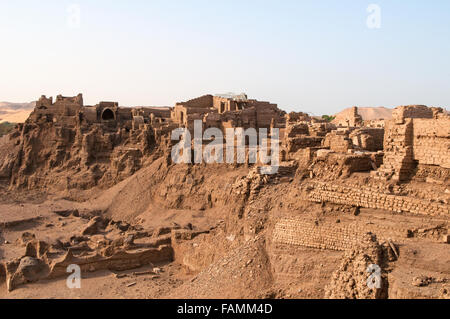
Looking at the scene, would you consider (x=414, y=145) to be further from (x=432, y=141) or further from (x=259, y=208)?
(x=259, y=208)

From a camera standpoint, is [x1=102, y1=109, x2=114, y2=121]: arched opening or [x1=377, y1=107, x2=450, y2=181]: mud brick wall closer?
[x1=377, y1=107, x2=450, y2=181]: mud brick wall

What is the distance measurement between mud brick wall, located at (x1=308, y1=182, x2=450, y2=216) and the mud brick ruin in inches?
0.8

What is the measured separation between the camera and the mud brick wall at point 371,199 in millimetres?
8828

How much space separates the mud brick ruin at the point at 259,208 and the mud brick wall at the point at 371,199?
20mm

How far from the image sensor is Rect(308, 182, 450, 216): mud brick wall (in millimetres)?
8828

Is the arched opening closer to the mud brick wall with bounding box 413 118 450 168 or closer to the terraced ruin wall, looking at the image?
the terraced ruin wall

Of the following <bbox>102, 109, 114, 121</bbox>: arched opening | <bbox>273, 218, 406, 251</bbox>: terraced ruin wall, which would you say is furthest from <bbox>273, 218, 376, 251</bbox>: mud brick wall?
→ <bbox>102, 109, 114, 121</bbox>: arched opening

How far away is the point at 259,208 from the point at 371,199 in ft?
9.33

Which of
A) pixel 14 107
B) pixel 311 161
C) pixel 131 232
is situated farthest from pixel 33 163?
pixel 14 107

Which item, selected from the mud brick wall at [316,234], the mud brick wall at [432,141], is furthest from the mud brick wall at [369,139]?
the mud brick wall at [316,234]

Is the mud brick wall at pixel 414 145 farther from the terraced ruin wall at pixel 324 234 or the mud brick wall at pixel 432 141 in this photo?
the terraced ruin wall at pixel 324 234

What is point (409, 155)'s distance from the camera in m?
9.91

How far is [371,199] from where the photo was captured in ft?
31.9

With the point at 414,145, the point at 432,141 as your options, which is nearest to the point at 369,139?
the point at 414,145
